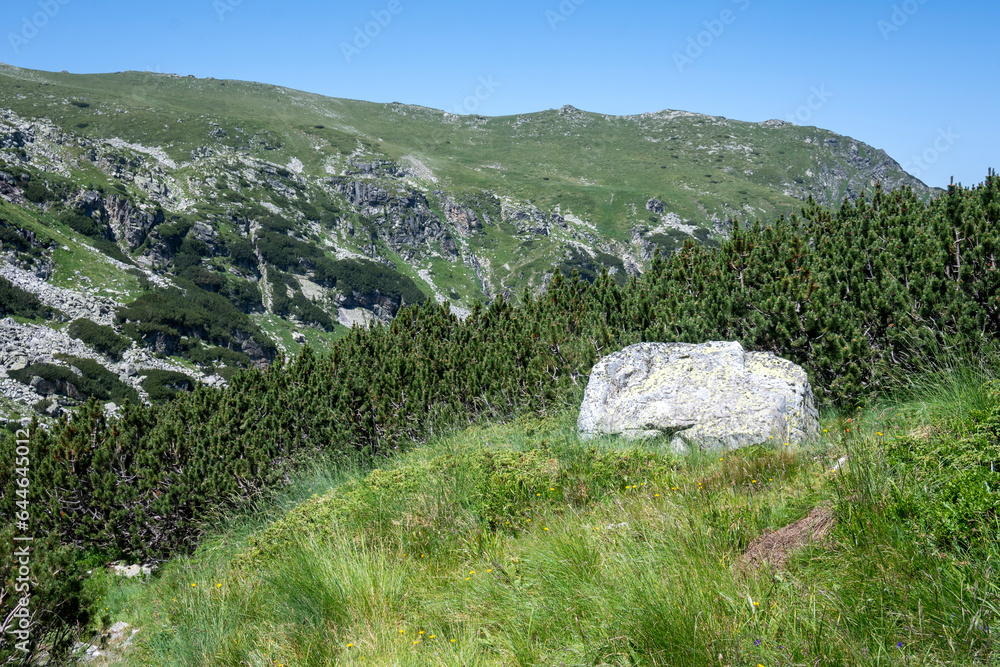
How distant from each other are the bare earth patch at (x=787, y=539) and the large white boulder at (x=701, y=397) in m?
2.87

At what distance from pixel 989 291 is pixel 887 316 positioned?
1205mm

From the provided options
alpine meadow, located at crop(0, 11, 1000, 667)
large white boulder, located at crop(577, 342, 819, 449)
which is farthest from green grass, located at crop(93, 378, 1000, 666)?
large white boulder, located at crop(577, 342, 819, 449)

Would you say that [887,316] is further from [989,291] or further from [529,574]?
[529,574]

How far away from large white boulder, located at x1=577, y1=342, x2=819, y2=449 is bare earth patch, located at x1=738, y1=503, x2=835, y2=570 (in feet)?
9.43

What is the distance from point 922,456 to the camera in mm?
3490

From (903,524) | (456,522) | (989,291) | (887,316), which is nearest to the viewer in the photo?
(903,524)

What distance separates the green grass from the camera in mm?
2604

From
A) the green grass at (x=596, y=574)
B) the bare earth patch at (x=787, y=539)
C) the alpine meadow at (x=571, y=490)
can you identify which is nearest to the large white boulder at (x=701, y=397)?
the alpine meadow at (x=571, y=490)

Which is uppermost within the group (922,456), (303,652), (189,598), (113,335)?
(922,456)

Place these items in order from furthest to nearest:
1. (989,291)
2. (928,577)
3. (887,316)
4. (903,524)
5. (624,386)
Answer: (624,386), (887,316), (989,291), (903,524), (928,577)

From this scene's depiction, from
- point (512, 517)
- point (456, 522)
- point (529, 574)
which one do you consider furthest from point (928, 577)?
point (456, 522)

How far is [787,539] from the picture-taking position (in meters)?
3.56

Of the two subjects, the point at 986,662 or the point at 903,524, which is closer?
the point at 986,662

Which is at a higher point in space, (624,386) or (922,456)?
(922,456)
